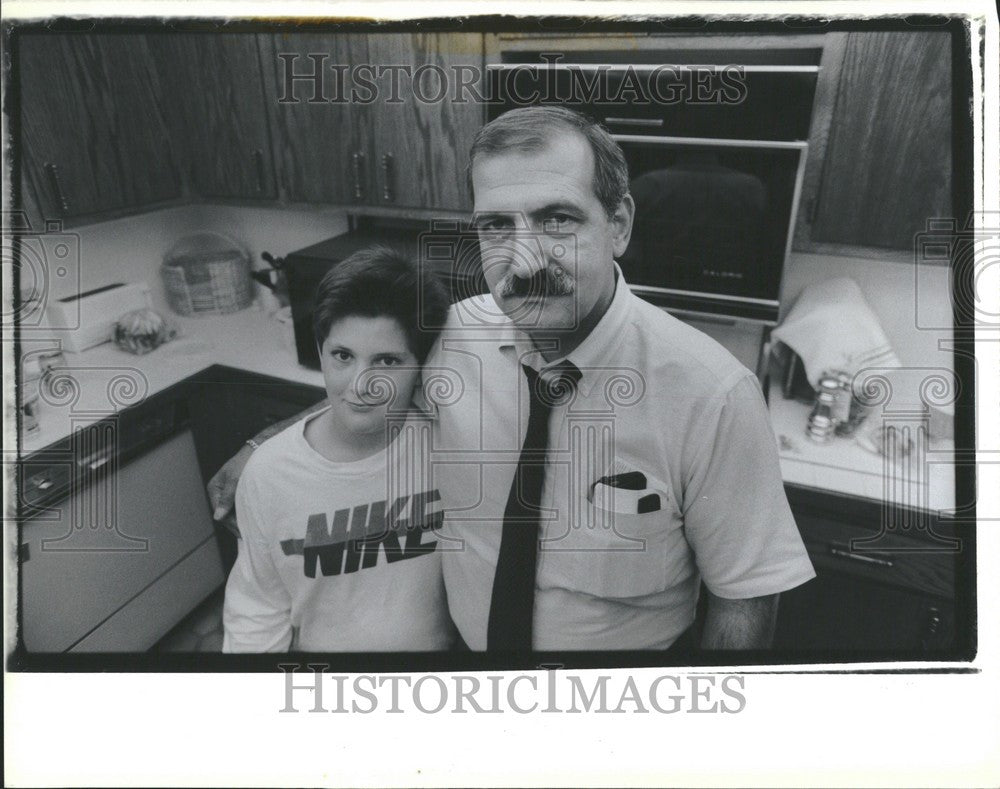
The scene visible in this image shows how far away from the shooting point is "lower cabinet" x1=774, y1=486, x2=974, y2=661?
103cm

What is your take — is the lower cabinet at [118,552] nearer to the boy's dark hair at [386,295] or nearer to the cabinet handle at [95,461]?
the cabinet handle at [95,461]

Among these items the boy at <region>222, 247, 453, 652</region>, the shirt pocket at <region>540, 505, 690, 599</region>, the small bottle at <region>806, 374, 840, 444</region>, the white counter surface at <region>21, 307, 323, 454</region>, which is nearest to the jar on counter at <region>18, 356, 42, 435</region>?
the white counter surface at <region>21, 307, 323, 454</region>

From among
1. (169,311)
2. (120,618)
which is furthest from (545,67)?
(120,618)

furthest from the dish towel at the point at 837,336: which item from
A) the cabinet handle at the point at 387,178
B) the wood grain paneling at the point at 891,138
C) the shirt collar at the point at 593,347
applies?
the cabinet handle at the point at 387,178

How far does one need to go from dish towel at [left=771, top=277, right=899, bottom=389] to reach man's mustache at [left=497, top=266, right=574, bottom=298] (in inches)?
14.8

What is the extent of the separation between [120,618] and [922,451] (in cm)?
139

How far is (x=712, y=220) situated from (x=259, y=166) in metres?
0.77

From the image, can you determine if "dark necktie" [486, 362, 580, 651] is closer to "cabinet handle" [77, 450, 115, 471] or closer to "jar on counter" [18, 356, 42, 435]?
"cabinet handle" [77, 450, 115, 471]

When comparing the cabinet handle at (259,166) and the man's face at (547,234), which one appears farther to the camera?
the cabinet handle at (259,166)

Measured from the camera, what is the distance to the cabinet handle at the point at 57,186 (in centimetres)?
104

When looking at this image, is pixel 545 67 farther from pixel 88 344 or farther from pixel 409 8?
pixel 88 344

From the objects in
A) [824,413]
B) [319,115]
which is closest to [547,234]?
[319,115]

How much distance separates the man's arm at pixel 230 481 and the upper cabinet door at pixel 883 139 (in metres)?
0.99

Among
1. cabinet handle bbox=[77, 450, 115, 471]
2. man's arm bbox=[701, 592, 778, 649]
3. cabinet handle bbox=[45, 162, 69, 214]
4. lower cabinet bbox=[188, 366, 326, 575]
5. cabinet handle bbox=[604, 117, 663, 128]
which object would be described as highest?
cabinet handle bbox=[604, 117, 663, 128]
